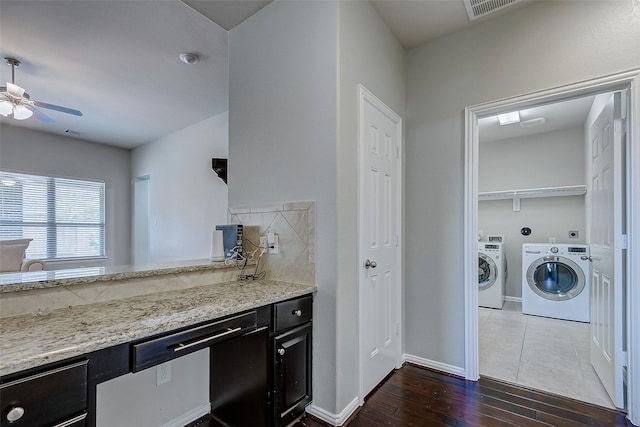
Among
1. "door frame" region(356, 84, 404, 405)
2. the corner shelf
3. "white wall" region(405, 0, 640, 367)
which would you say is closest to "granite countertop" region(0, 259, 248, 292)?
"door frame" region(356, 84, 404, 405)

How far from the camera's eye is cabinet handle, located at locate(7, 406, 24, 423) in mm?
769

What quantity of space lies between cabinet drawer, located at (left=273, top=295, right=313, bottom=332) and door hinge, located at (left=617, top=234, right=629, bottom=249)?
6.33 feet

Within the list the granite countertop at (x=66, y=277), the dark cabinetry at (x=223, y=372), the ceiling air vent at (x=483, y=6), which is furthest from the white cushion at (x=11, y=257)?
the ceiling air vent at (x=483, y=6)

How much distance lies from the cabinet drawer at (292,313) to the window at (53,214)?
561cm

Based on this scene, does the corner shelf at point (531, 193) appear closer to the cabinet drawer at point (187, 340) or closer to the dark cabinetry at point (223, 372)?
the dark cabinetry at point (223, 372)

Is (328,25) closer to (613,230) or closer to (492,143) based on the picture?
(613,230)

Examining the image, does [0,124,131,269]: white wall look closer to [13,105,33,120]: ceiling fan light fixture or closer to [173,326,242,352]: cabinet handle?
[13,105,33,120]: ceiling fan light fixture

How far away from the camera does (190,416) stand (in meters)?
1.78

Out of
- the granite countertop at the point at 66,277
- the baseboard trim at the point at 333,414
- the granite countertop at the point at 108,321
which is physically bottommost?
the baseboard trim at the point at 333,414

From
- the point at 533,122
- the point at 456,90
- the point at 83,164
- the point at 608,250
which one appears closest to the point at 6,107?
the point at 83,164

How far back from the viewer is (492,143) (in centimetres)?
489

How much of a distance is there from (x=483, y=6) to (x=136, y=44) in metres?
2.81

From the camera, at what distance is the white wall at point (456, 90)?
188 centimetres

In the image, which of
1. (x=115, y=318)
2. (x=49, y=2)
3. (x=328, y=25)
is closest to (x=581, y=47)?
(x=328, y=25)
